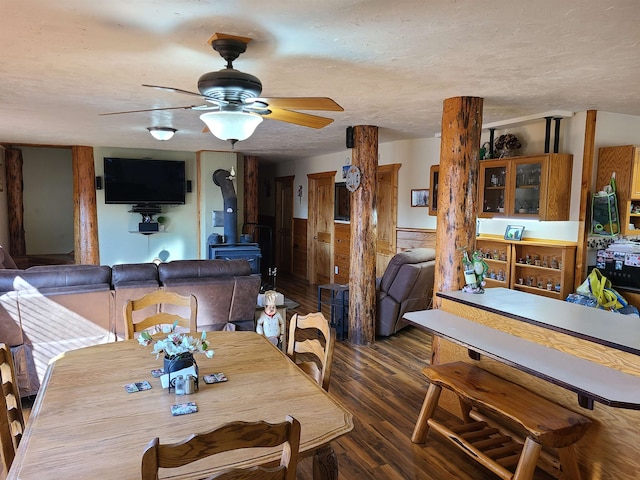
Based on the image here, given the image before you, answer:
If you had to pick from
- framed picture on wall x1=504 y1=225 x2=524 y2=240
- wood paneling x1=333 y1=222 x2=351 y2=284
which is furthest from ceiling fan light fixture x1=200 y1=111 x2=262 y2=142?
wood paneling x1=333 y1=222 x2=351 y2=284

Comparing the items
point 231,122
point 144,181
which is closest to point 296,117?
point 231,122

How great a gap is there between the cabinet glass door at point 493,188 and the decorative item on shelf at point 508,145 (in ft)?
0.49

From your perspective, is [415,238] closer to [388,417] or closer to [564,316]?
[388,417]

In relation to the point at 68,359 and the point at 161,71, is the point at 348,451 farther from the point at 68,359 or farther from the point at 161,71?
the point at 161,71

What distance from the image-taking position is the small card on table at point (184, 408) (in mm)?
1653

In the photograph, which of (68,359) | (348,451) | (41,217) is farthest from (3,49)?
(41,217)

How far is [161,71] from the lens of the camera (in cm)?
269

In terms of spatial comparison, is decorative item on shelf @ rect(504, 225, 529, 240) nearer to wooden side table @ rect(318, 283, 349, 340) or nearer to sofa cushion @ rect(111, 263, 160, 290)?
wooden side table @ rect(318, 283, 349, 340)

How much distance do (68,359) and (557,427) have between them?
7.69 ft

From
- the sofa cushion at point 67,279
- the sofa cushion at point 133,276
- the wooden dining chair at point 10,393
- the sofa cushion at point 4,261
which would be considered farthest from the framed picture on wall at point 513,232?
the sofa cushion at point 4,261

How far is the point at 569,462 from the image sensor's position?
224cm

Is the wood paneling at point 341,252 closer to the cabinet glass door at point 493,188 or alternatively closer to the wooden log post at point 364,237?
the wooden log post at point 364,237

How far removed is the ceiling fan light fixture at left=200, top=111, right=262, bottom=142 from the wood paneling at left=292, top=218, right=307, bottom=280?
19.9 feet

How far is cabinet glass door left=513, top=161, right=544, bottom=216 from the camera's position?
405 cm
